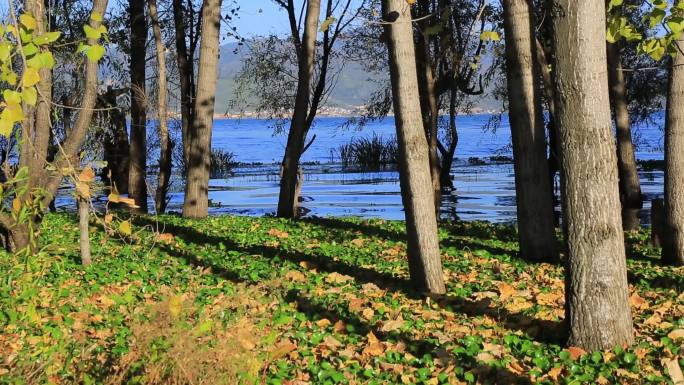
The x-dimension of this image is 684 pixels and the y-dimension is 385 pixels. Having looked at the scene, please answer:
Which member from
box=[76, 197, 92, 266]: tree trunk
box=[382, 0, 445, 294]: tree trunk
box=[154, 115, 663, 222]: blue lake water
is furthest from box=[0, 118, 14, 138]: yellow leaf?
box=[154, 115, 663, 222]: blue lake water

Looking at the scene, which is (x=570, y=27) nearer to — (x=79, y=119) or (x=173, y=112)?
(x=79, y=119)

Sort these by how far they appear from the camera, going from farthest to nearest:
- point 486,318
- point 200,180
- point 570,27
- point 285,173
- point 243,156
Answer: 1. point 243,156
2. point 285,173
3. point 200,180
4. point 486,318
5. point 570,27

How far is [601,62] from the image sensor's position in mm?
6551

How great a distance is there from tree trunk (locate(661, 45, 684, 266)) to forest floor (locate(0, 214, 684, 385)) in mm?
460

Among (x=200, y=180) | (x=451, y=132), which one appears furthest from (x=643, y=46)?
(x=451, y=132)

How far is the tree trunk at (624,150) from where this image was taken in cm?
1471

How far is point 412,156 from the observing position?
880cm

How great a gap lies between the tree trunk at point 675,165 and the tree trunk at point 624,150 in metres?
4.12

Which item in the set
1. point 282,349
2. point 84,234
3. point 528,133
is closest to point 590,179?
point 282,349

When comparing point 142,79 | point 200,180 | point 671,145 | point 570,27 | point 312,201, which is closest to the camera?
point 570,27

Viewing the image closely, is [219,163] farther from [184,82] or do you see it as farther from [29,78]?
[29,78]

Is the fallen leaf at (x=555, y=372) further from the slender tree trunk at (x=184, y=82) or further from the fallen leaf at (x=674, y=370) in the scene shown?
the slender tree trunk at (x=184, y=82)

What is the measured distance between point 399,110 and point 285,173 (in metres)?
9.33

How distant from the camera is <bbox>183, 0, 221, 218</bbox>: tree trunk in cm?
1653
